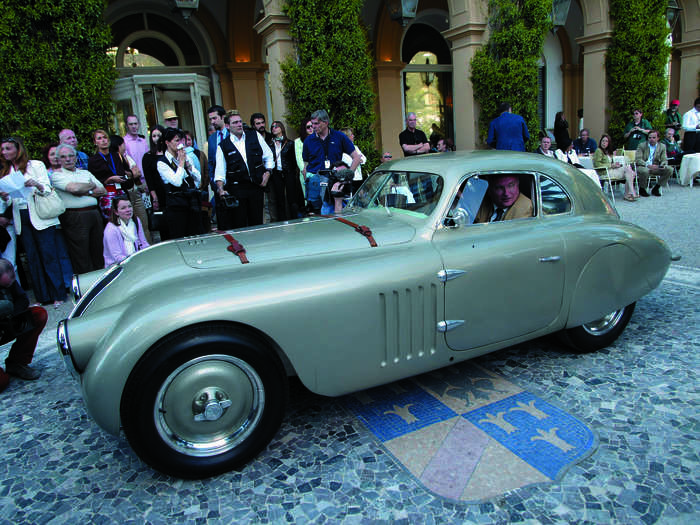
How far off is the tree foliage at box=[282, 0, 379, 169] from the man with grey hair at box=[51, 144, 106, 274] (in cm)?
354

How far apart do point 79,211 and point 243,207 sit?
188 centimetres

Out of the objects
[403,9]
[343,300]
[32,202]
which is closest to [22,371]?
[32,202]

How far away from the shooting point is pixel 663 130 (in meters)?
13.0

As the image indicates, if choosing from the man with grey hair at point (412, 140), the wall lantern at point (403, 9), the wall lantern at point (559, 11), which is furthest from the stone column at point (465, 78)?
the wall lantern at point (559, 11)

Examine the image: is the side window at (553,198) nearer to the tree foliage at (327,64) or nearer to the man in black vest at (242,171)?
the man in black vest at (242,171)

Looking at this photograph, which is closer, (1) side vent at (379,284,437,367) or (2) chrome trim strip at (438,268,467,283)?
(1) side vent at (379,284,437,367)

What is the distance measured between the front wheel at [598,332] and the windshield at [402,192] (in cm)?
142

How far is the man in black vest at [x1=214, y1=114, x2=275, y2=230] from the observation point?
6.15 meters

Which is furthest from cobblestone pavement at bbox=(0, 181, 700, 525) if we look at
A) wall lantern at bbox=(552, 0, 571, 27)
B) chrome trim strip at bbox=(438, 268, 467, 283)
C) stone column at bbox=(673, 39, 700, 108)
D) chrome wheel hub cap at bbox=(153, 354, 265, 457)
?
stone column at bbox=(673, 39, 700, 108)

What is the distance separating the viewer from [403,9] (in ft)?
29.1

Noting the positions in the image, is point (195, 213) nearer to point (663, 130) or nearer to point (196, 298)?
point (196, 298)

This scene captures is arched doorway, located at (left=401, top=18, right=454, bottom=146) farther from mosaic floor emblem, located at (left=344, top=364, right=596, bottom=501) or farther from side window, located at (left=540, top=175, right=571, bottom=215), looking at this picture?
mosaic floor emblem, located at (left=344, top=364, right=596, bottom=501)

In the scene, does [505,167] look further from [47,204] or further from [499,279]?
[47,204]

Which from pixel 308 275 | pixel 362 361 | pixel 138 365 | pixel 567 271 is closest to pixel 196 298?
pixel 138 365
